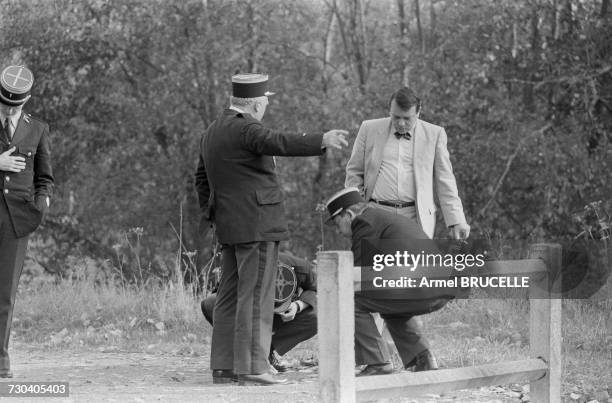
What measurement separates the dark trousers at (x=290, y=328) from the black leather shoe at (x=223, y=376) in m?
0.58

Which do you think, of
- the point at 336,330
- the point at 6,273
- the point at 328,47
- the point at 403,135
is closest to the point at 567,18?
the point at 328,47

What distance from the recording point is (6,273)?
7.54 m

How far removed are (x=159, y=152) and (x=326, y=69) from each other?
9.01ft

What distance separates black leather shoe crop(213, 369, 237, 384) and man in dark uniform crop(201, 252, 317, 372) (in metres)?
0.56

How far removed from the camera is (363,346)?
7211 mm

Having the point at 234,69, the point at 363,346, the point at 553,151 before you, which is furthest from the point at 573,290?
the point at 234,69

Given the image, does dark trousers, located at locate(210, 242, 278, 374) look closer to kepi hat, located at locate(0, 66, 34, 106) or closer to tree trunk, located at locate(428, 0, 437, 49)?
kepi hat, located at locate(0, 66, 34, 106)

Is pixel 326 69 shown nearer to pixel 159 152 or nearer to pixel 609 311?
pixel 159 152

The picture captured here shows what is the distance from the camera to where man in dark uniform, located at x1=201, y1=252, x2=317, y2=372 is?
7906 millimetres

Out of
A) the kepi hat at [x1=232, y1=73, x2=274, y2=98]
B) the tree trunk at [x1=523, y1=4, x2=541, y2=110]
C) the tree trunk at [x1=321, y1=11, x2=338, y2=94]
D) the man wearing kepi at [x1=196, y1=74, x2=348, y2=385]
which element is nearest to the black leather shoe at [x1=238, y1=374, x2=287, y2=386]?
the man wearing kepi at [x1=196, y1=74, x2=348, y2=385]

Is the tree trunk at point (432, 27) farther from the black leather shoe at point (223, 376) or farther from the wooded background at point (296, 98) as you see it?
the black leather shoe at point (223, 376)

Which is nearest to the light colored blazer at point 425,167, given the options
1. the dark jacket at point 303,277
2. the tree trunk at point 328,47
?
the dark jacket at point 303,277

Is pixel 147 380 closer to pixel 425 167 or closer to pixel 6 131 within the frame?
pixel 6 131

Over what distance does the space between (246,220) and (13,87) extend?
1755 millimetres
